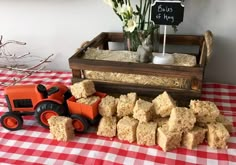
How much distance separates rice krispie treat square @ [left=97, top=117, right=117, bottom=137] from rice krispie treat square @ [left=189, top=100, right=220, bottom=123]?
244mm

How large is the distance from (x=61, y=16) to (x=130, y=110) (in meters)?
0.64

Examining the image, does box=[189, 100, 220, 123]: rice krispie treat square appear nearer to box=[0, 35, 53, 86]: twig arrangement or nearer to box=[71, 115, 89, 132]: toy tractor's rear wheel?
box=[71, 115, 89, 132]: toy tractor's rear wheel

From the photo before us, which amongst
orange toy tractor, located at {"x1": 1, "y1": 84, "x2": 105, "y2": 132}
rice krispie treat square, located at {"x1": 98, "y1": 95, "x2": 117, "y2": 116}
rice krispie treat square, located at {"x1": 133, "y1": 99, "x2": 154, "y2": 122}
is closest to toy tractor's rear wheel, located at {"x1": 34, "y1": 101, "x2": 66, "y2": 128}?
orange toy tractor, located at {"x1": 1, "y1": 84, "x2": 105, "y2": 132}

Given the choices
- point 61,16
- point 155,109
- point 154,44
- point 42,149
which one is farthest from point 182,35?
point 42,149

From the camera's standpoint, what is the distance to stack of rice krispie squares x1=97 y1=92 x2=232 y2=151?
78 centimetres

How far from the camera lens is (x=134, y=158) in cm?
77

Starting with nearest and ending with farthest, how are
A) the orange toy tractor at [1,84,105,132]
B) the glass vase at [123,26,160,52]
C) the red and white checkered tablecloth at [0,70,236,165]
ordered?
the red and white checkered tablecloth at [0,70,236,165]
the orange toy tractor at [1,84,105,132]
the glass vase at [123,26,160,52]

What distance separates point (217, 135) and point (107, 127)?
32 cm

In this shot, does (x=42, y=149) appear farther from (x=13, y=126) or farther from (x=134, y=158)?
(x=134, y=158)

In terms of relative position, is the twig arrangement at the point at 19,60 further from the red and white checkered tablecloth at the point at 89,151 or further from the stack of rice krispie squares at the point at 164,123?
the stack of rice krispie squares at the point at 164,123

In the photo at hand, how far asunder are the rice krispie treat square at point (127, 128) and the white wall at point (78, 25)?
1.69ft

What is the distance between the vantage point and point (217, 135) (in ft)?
2.57

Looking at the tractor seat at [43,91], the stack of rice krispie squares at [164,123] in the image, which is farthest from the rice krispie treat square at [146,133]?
the tractor seat at [43,91]

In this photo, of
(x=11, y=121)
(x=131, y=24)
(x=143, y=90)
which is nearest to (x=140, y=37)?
(x=131, y=24)
